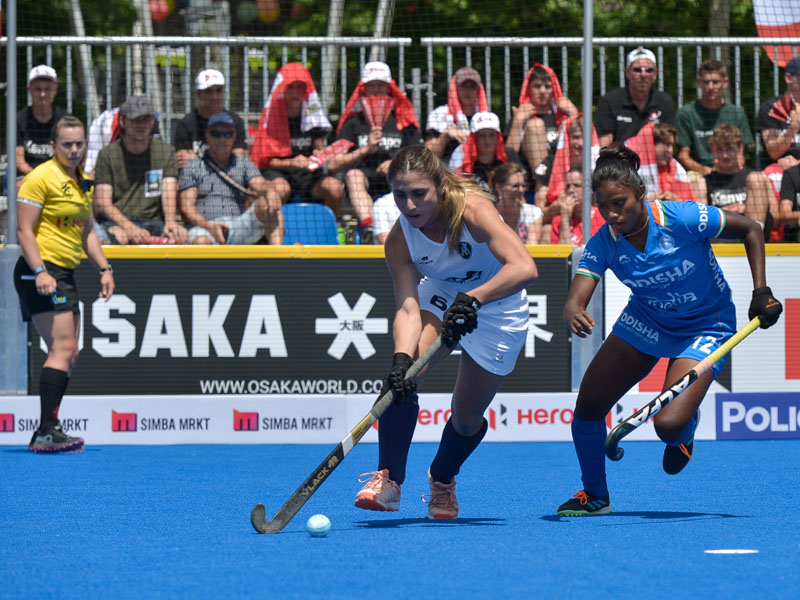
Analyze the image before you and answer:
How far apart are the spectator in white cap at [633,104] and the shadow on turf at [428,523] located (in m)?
4.96

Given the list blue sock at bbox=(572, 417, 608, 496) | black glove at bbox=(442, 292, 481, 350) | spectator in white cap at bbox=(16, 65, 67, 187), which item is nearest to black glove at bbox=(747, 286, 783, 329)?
blue sock at bbox=(572, 417, 608, 496)

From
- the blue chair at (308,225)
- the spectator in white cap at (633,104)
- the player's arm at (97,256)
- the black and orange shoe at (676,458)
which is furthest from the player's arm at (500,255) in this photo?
the spectator in white cap at (633,104)

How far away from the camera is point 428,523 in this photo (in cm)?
533

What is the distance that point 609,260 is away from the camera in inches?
219

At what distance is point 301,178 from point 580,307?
15.3ft

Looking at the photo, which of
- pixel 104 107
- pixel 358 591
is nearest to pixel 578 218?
pixel 104 107

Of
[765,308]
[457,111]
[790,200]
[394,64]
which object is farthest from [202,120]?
[765,308]

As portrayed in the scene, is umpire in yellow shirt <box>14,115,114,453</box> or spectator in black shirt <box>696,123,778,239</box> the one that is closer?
umpire in yellow shirt <box>14,115,114,453</box>

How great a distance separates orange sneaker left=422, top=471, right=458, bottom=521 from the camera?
5484 mm

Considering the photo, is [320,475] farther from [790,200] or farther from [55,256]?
[790,200]

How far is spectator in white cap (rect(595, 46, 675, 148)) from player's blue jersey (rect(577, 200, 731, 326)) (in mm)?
4245

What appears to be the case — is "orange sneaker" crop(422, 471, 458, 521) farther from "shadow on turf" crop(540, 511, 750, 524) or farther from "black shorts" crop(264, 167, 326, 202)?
"black shorts" crop(264, 167, 326, 202)

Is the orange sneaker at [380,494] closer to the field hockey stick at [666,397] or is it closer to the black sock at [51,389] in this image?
the field hockey stick at [666,397]

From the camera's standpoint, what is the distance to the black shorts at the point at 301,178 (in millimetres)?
9586
